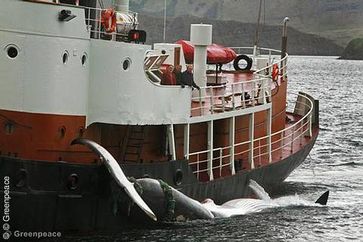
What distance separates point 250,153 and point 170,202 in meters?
6.09

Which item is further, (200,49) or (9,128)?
(200,49)

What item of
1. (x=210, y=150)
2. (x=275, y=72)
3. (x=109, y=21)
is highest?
(x=109, y=21)

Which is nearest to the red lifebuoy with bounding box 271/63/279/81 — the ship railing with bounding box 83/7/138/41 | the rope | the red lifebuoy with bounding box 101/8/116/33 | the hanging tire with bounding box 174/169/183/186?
the ship railing with bounding box 83/7/138/41

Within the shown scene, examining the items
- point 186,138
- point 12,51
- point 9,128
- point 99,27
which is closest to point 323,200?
point 186,138

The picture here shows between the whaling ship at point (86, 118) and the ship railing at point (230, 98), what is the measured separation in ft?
0.56

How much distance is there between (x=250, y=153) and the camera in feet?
87.1

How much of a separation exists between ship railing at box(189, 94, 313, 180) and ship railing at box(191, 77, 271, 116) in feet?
3.66

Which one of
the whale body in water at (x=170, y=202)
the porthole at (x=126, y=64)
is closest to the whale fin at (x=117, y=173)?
the whale body in water at (x=170, y=202)

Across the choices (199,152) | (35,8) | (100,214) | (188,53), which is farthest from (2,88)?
(188,53)

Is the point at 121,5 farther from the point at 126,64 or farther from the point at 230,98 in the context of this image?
the point at 126,64

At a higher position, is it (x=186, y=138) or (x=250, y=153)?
(x=186, y=138)

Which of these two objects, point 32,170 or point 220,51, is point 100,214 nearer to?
point 32,170

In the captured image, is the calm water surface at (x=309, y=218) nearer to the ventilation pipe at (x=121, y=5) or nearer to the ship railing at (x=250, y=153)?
the ship railing at (x=250, y=153)

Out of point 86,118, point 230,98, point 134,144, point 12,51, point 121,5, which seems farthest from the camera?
point 230,98
